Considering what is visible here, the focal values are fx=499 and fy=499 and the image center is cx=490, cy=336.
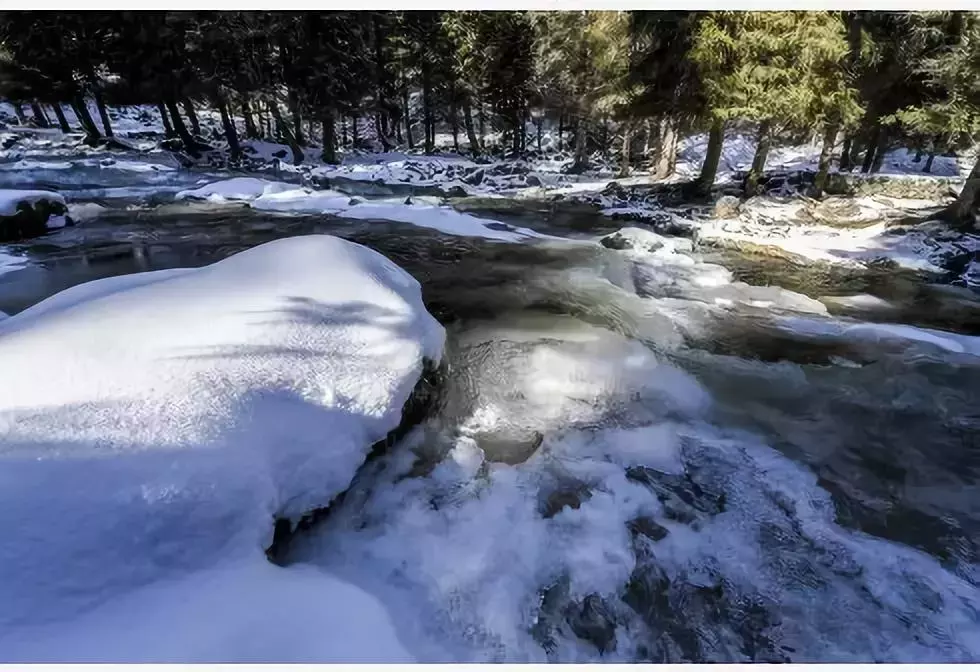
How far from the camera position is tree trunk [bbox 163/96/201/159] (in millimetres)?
7297

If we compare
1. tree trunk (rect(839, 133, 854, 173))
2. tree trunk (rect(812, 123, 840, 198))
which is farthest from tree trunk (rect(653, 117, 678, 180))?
tree trunk (rect(839, 133, 854, 173))

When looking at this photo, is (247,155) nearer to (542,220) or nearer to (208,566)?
(542,220)

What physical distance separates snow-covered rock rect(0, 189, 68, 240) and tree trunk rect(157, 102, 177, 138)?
2.00 meters

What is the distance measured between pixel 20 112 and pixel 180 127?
2.54 meters

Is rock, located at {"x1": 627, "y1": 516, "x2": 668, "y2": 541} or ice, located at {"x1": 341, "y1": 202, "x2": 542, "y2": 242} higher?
ice, located at {"x1": 341, "y1": 202, "x2": 542, "y2": 242}

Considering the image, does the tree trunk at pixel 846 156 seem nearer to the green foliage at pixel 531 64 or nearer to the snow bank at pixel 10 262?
the green foliage at pixel 531 64

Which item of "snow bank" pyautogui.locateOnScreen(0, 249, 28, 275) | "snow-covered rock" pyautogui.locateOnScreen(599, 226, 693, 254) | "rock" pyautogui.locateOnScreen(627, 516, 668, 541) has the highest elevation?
"snow bank" pyautogui.locateOnScreen(0, 249, 28, 275)

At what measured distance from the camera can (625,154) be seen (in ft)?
38.2

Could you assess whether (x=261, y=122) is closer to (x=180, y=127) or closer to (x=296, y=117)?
(x=296, y=117)

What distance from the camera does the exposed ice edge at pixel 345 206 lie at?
8.54 metres

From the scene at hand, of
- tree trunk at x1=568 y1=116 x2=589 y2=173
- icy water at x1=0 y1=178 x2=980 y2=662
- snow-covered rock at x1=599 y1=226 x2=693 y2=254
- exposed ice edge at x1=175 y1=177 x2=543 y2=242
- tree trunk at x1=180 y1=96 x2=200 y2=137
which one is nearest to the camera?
icy water at x1=0 y1=178 x2=980 y2=662

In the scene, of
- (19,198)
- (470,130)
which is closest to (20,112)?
(19,198)

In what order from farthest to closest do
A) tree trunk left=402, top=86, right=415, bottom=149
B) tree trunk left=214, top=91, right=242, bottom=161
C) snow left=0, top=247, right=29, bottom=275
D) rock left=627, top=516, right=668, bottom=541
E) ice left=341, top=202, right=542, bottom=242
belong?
ice left=341, top=202, right=542, bottom=242 → tree trunk left=402, top=86, right=415, bottom=149 → tree trunk left=214, top=91, right=242, bottom=161 → snow left=0, top=247, right=29, bottom=275 → rock left=627, top=516, right=668, bottom=541

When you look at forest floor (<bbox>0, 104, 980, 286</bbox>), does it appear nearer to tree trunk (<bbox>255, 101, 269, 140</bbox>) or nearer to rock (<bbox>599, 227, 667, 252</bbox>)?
tree trunk (<bbox>255, 101, 269, 140</bbox>)
